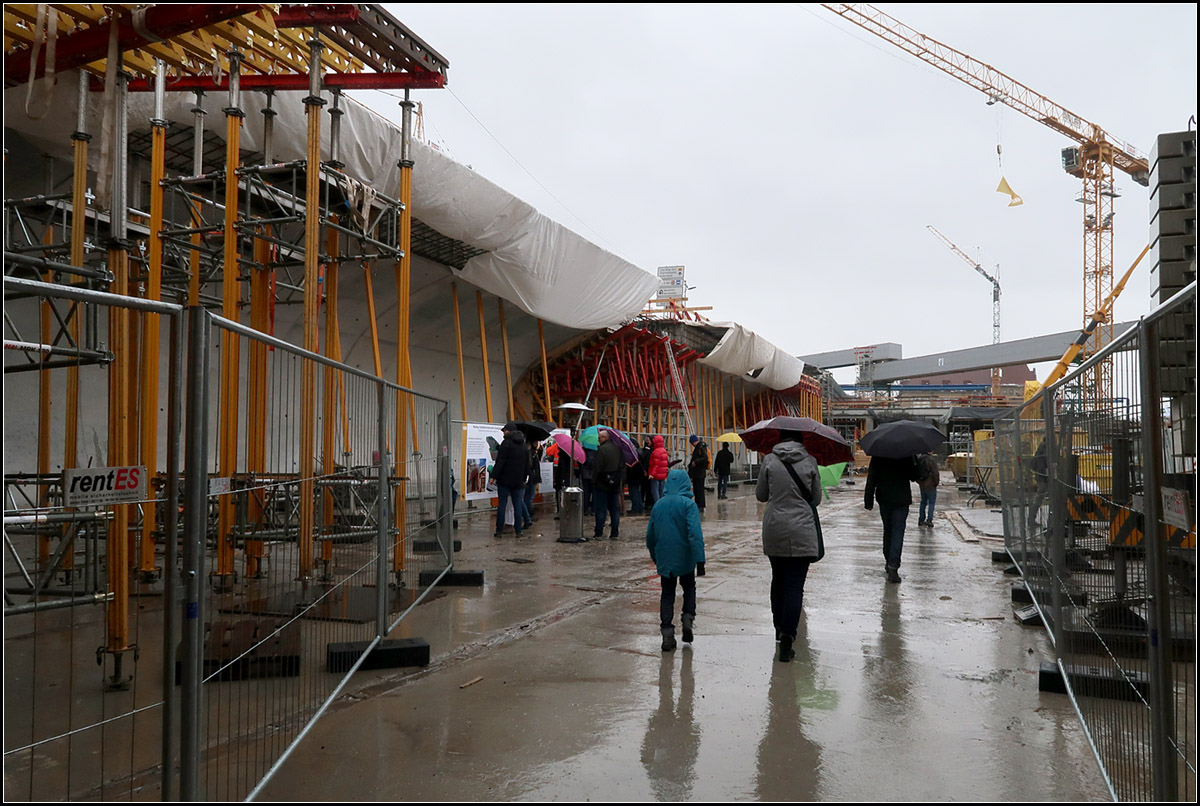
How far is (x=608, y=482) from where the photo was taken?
14.2 meters

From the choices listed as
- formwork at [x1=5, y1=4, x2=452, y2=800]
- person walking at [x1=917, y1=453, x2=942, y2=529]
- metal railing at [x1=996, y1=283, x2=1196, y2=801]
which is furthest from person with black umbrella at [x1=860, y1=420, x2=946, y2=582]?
person walking at [x1=917, y1=453, x2=942, y2=529]

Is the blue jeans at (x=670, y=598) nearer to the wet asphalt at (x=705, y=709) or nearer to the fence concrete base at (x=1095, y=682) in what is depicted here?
the wet asphalt at (x=705, y=709)

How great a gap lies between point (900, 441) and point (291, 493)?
6.86 metres

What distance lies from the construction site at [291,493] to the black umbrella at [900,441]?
987 millimetres

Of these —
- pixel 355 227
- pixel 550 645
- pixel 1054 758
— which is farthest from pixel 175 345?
pixel 355 227

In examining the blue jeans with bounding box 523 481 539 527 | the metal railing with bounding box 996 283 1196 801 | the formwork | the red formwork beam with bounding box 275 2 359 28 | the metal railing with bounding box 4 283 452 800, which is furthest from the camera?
the blue jeans with bounding box 523 481 539 527

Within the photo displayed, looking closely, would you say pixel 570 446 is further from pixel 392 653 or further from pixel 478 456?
pixel 392 653

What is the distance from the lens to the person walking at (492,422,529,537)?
13.6 m

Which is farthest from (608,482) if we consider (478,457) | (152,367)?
(152,367)

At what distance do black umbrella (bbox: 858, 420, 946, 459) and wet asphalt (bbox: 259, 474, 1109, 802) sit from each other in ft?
4.96

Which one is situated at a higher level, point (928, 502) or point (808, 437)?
point (808, 437)

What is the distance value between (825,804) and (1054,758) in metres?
1.45

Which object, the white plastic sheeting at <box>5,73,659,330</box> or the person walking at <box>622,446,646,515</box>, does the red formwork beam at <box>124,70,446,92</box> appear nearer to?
the white plastic sheeting at <box>5,73,659,330</box>

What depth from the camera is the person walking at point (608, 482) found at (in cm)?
1412
